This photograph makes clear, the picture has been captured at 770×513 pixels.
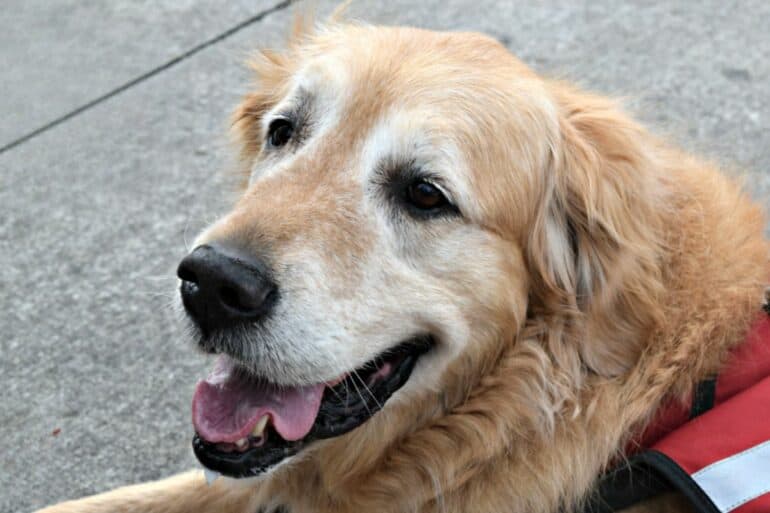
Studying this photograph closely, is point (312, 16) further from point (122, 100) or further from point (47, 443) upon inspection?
point (122, 100)

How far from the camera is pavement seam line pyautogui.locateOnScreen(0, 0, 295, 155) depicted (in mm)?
4778

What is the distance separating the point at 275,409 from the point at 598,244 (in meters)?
0.94

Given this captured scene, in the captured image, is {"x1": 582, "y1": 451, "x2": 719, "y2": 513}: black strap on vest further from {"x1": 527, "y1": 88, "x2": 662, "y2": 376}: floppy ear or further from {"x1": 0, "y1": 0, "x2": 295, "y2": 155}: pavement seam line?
{"x1": 0, "y1": 0, "x2": 295, "y2": 155}: pavement seam line

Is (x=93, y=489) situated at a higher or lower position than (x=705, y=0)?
lower

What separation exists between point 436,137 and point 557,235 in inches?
16.8

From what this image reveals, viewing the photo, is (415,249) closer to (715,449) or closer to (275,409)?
(275,409)

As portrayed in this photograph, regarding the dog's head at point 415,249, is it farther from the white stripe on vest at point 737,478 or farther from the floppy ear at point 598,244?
the white stripe on vest at point 737,478

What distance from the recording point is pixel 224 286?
7.05 feet

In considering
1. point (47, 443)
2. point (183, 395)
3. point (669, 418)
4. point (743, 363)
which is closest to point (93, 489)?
point (47, 443)

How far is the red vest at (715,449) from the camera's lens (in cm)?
215

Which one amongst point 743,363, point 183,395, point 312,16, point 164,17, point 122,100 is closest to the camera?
point 743,363

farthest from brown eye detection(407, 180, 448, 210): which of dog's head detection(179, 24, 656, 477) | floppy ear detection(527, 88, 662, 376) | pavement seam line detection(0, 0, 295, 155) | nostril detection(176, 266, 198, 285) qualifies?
pavement seam line detection(0, 0, 295, 155)

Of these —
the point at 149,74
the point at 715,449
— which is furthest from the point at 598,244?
the point at 149,74

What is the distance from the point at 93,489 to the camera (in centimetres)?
321
